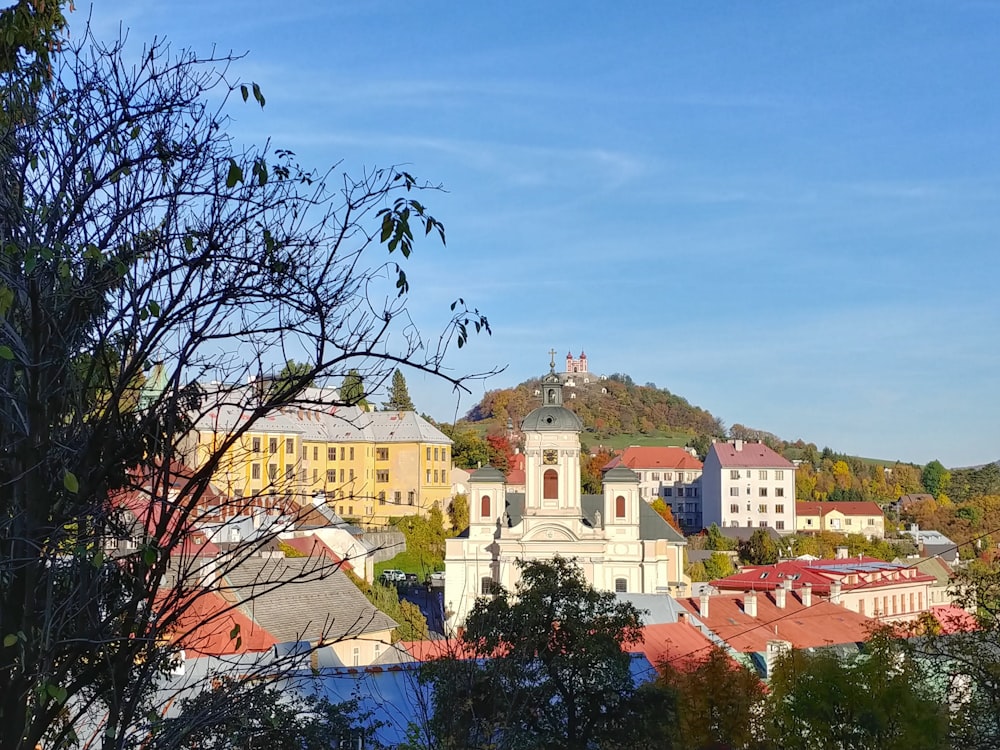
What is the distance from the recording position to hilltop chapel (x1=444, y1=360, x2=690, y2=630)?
47281 mm

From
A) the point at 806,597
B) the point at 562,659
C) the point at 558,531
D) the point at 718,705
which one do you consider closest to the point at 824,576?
the point at 806,597

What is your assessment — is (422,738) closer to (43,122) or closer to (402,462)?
(43,122)

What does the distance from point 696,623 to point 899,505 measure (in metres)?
76.2

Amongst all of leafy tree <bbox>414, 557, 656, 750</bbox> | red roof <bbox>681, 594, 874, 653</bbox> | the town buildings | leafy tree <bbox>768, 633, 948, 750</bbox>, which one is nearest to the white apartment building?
the town buildings

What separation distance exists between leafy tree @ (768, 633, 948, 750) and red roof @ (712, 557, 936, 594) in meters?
23.8

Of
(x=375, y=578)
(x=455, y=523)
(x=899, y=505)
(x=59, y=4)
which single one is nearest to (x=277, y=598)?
(x=59, y=4)

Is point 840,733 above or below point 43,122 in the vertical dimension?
below

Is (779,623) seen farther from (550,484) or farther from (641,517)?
(550,484)

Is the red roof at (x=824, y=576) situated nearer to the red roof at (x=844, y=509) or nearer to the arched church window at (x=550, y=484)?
the arched church window at (x=550, y=484)

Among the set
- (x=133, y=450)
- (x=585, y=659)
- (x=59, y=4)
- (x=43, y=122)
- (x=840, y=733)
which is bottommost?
(x=840, y=733)

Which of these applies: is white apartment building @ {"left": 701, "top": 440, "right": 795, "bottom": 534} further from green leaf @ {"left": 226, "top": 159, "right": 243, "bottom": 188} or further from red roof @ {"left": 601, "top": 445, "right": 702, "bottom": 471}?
green leaf @ {"left": 226, "top": 159, "right": 243, "bottom": 188}

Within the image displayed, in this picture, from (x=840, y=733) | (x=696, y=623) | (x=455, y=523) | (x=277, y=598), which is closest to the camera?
(x=840, y=733)

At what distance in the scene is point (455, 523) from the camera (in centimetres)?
6831

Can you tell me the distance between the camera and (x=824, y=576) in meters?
47.9
